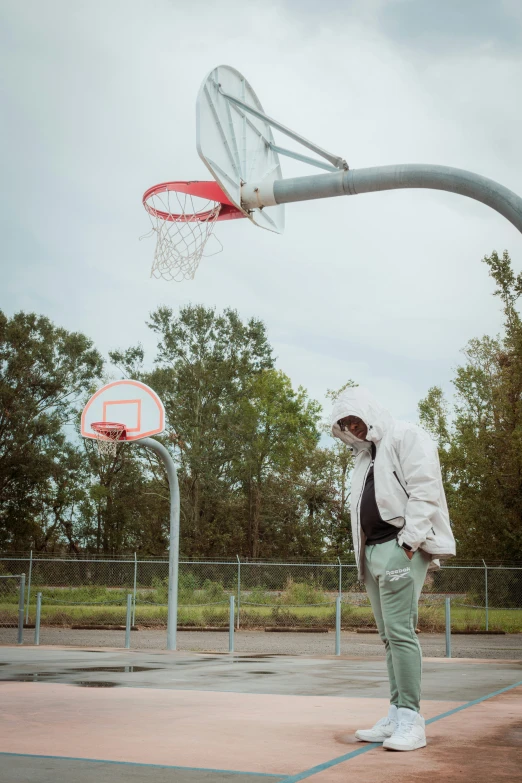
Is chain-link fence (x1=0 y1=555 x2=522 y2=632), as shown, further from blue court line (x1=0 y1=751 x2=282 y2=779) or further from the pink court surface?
blue court line (x1=0 y1=751 x2=282 y2=779)

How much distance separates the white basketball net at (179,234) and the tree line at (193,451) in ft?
102

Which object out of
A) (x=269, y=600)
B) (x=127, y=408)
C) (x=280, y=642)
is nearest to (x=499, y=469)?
(x=269, y=600)

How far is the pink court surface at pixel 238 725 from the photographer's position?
153 inches

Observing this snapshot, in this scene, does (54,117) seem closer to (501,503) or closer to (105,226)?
(105,226)

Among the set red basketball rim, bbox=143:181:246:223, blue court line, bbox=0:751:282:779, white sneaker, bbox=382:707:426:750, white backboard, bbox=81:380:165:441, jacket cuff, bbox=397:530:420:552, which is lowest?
blue court line, bbox=0:751:282:779

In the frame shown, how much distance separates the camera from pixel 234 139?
24.6 ft

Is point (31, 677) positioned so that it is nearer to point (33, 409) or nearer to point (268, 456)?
point (33, 409)

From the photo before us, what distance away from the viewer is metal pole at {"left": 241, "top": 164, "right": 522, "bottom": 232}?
5.56 m

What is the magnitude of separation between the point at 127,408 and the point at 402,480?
12524 mm

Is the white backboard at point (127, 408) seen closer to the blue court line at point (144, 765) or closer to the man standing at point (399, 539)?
the man standing at point (399, 539)

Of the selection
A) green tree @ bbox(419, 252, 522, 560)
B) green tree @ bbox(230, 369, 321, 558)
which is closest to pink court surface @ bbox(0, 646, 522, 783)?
green tree @ bbox(419, 252, 522, 560)

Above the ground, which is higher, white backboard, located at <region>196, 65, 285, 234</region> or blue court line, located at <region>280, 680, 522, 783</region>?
white backboard, located at <region>196, 65, 285, 234</region>

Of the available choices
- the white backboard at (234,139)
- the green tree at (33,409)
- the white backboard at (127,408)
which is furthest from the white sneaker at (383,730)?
the green tree at (33,409)

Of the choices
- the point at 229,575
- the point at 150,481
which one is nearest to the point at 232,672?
the point at 229,575
